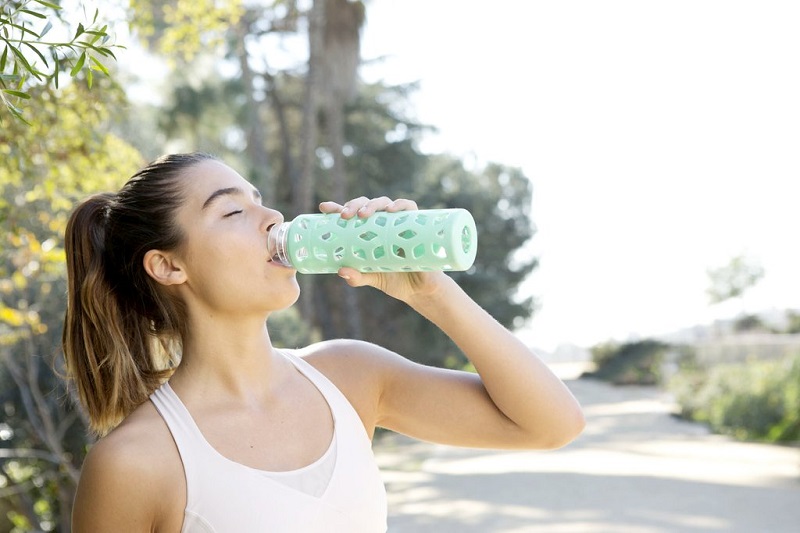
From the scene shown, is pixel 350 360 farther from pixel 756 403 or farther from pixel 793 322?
pixel 793 322

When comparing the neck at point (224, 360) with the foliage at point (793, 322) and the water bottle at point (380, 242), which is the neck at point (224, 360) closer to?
the water bottle at point (380, 242)

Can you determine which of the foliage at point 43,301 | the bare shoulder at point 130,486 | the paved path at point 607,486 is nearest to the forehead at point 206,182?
the bare shoulder at point 130,486

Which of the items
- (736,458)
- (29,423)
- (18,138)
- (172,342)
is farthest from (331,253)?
(736,458)

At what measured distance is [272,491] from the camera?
71.1 inches

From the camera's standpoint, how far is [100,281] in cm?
213

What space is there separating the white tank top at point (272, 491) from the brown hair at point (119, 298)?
0.69ft

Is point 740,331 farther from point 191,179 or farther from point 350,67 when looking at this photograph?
point 191,179

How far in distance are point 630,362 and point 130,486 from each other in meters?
27.8

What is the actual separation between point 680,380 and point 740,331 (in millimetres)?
10340

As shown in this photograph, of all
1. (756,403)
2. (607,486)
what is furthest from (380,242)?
(756,403)

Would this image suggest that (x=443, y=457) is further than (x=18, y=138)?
Yes

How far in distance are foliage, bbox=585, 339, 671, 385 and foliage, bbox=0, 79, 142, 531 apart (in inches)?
767

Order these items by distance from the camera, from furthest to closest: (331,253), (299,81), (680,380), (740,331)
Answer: (740,331), (299,81), (680,380), (331,253)

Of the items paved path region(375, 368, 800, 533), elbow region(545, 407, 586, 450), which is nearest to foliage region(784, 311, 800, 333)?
paved path region(375, 368, 800, 533)
